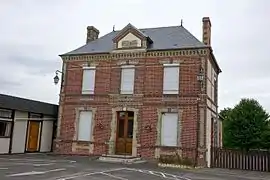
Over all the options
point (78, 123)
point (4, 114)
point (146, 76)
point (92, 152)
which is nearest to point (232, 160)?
point (146, 76)

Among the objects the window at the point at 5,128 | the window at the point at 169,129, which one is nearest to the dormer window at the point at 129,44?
the window at the point at 169,129

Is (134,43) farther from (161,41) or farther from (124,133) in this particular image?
(124,133)

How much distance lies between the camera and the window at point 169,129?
18812mm

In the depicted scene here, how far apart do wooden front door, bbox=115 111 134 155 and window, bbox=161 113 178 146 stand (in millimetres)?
1990

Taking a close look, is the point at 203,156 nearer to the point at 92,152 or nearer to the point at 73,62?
the point at 92,152

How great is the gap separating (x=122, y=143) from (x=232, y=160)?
6.21m

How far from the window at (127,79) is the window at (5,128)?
675 centimetres

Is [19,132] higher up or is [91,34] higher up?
[91,34]

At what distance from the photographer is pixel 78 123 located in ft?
69.6

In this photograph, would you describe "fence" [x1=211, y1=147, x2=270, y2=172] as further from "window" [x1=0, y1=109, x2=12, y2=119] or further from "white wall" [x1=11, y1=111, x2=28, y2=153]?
"window" [x1=0, y1=109, x2=12, y2=119]

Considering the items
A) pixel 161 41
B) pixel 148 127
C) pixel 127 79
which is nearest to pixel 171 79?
pixel 127 79

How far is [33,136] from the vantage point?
853 inches

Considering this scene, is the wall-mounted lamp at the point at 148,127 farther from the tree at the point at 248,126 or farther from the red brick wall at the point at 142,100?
the tree at the point at 248,126

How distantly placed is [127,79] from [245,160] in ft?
26.1
